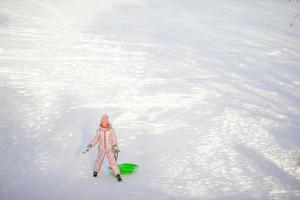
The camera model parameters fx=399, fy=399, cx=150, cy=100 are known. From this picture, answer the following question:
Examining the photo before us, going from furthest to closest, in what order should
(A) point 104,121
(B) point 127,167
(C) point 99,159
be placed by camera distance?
(B) point 127,167, (C) point 99,159, (A) point 104,121

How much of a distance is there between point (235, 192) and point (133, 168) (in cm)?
Answer: 208

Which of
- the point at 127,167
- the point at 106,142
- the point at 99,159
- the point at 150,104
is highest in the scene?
the point at 106,142

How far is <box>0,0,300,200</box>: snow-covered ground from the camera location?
8.03 m

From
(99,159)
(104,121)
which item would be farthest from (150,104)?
(104,121)

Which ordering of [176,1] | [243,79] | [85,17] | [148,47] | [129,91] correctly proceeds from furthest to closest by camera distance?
[176,1]
[85,17]
[148,47]
[243,79]
[129,91]

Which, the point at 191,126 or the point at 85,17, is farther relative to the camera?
the point at 85,17

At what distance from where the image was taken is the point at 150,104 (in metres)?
11.8

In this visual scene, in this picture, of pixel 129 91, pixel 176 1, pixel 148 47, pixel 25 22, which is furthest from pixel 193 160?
pixel 176 1

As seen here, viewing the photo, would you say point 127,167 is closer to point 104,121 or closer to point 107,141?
→ point 107,141

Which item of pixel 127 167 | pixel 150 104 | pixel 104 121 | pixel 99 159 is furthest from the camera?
pixel 150 104

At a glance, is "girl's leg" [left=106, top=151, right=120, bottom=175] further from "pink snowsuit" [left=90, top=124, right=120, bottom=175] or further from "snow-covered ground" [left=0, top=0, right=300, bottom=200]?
"snow-covered ground" [left=0, top=0, right=300, bottom=200]

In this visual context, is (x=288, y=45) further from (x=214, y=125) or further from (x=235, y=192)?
(x=235, y=192)

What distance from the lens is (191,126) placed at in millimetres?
10570

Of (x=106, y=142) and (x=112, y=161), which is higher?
(x=106, y=142)
